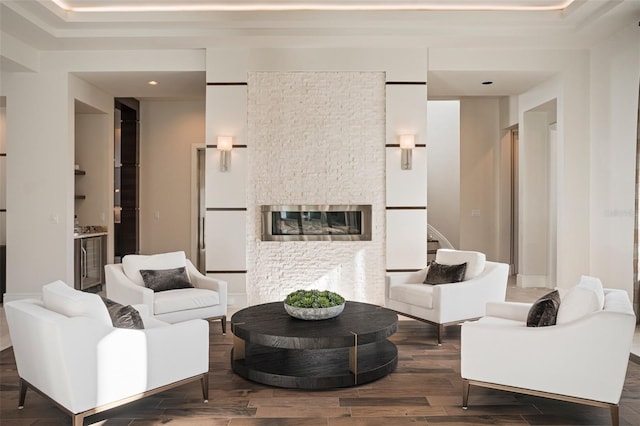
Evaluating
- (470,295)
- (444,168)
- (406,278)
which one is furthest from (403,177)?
(444,168)

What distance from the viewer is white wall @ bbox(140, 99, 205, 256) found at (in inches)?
352

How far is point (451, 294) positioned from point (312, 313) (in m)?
1.51

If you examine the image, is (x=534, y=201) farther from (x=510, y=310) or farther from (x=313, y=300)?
(x=313, y=300)

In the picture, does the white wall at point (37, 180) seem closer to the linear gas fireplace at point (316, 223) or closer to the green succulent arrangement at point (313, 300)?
the linear gas fireplace at point (316, 223)

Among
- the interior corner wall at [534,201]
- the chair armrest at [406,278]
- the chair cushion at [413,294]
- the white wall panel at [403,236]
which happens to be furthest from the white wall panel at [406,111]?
the interior corner wall at [534,201]

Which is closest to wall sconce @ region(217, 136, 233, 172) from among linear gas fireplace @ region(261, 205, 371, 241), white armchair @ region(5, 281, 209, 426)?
linear gas fireplace @ region(261, 205, 371, 241)

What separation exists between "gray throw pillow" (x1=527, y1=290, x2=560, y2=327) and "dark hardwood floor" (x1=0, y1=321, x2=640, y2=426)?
0.31m

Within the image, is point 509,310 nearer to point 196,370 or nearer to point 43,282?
point 196,370

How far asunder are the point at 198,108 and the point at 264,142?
3.45 meters

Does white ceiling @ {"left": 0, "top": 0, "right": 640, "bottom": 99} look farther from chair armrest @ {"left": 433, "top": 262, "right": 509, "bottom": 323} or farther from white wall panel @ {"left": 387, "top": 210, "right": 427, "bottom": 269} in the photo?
chair armrest @ {"left": 433, "top": 262, "right": 509, "bottom": 323}

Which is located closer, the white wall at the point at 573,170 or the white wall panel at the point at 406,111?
the white wall panel at the point at 406,111

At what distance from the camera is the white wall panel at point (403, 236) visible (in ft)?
19.9

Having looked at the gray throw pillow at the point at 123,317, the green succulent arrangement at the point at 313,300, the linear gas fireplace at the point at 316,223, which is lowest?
the green succulent arrangement at the point at 313,300

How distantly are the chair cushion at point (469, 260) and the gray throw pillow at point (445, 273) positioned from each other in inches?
2.4
